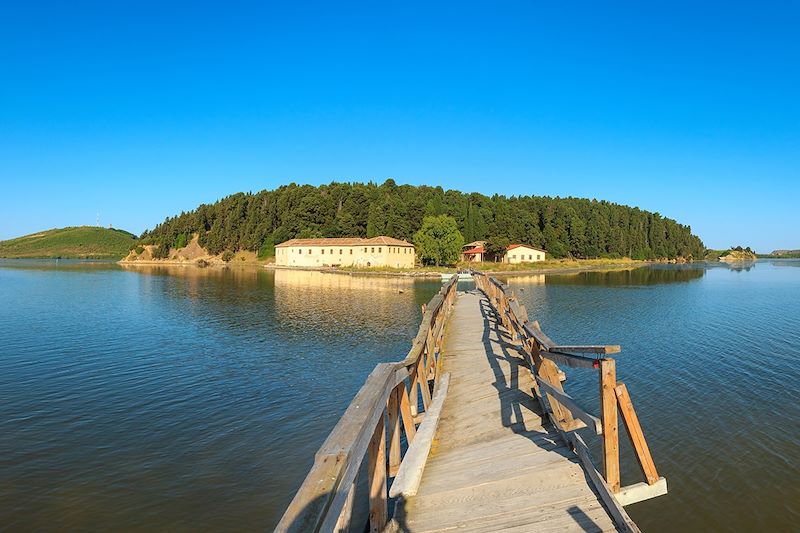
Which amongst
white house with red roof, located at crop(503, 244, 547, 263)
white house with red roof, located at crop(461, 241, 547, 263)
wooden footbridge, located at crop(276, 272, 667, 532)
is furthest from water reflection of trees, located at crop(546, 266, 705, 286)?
wooden footbridge, located at crop(276, 272, 667, 532)

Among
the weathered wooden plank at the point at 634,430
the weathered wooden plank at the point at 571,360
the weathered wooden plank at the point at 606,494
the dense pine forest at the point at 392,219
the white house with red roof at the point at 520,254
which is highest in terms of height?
the dense pine forest at the point at 392,219

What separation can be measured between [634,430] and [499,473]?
1.76 metres

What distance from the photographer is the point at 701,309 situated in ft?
123

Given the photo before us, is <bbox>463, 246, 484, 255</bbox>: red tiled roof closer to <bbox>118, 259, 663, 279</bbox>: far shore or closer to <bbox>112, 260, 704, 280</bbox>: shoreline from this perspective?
<bbox>118, 259, 663, 279</bbox>: far shore

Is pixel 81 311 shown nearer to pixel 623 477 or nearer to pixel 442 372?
pixel 442 372

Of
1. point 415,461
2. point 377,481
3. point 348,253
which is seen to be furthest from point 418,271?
point 377,481

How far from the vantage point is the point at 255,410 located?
13.8 meters

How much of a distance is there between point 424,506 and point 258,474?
5571mm

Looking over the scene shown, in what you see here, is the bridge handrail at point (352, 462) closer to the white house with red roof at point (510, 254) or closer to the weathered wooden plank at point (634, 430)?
the weathered wooden plank at point (634, 430)

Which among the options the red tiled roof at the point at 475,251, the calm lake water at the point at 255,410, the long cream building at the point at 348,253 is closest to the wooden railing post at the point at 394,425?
the calm lake water at the point at 255,410

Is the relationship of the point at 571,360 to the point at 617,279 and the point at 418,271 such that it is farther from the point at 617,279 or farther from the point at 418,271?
the point at 418,271

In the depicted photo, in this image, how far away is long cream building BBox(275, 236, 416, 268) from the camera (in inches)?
4129

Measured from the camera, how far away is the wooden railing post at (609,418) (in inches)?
217

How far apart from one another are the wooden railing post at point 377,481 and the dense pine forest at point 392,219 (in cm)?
11131
